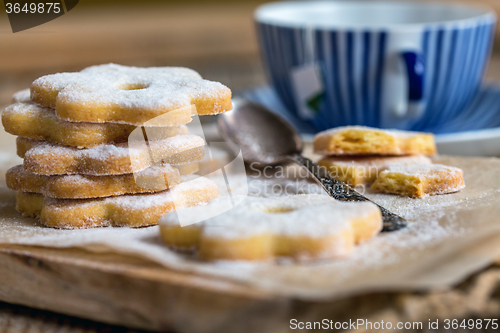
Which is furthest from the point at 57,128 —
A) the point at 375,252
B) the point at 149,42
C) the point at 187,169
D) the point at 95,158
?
the point at 149,42

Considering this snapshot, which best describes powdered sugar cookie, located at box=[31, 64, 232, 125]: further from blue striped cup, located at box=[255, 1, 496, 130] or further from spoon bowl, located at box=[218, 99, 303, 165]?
blue striped cup, located at box=[255, 1, 496, 130]

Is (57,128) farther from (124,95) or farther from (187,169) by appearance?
(187,169)

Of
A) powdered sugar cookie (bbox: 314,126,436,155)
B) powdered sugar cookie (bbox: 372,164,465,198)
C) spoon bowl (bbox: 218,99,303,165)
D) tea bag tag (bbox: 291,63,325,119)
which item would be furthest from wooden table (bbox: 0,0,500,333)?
powdered sugar cookie (bbox: 372,164,465,198)

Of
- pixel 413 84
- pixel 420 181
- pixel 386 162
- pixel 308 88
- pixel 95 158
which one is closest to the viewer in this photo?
pixel 95 158

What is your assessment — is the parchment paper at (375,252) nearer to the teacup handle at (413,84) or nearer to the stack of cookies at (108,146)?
the stack of cookies at (108,146)

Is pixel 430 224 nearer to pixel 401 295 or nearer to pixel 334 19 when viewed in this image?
pixel 401 295

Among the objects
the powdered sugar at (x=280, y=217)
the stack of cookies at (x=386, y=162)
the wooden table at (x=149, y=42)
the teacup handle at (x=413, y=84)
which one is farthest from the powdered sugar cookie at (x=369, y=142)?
the wooden table at (x=149, y=42)

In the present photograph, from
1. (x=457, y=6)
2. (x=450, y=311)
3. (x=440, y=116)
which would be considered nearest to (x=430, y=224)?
(x=450, y=311)
